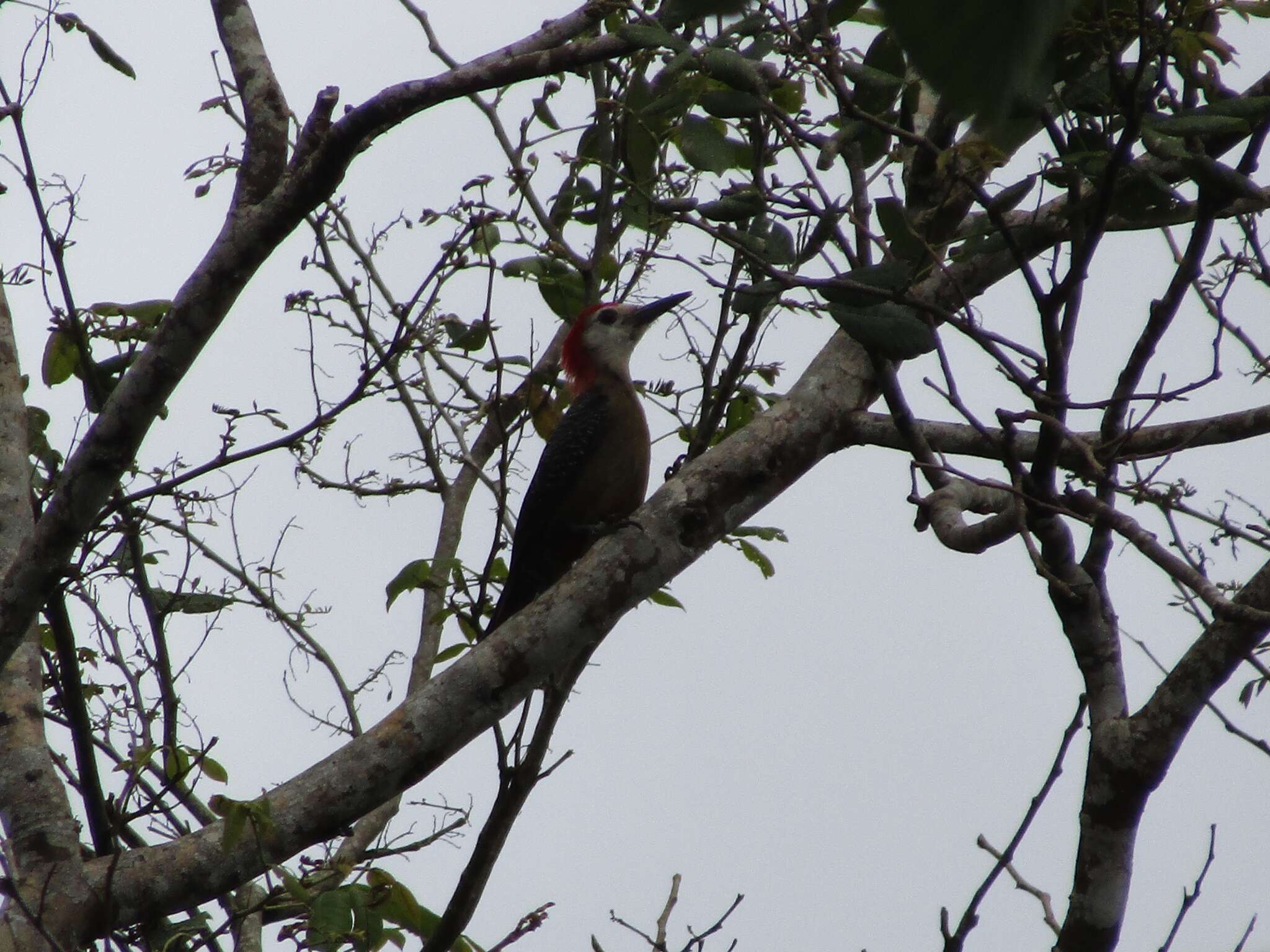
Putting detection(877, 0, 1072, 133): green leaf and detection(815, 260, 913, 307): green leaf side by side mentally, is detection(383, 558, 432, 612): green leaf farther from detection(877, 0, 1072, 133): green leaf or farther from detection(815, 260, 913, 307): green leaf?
detection(877, 0, 1072, 133): green leaf

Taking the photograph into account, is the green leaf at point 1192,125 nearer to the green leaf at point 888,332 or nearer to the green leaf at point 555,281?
the green leaf at point 888,332

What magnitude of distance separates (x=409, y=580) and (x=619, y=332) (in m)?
2.38

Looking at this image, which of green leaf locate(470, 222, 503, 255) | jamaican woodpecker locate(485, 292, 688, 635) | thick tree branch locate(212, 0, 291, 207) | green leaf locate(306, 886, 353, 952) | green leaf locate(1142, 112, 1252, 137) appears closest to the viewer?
green leaf locate(1142, 112, 1252, 137)

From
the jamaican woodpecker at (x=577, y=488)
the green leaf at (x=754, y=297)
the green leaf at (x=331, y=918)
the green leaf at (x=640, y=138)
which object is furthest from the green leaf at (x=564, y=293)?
the green leaf at (x=331, y=918)

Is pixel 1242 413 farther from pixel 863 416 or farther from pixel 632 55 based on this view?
pixel 632 55

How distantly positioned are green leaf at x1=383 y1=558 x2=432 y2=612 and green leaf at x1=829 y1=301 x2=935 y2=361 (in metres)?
1.66

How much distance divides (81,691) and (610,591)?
1.42m

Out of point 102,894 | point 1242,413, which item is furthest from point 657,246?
point 102,894

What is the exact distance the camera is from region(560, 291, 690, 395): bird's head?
5520mm

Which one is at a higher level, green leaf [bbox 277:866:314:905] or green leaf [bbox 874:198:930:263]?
green leaf [bbox 874:198:930:263]

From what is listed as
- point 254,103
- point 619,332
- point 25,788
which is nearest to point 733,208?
point 254,103

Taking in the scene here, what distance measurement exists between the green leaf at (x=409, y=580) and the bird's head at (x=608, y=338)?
6.76 feet

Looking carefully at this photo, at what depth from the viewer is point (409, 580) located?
350cm

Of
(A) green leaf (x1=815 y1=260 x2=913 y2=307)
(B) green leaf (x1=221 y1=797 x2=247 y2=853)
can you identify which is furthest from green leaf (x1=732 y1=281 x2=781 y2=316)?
(B) green leaf (x1=221 y1=797 x2=247 y2=853)
